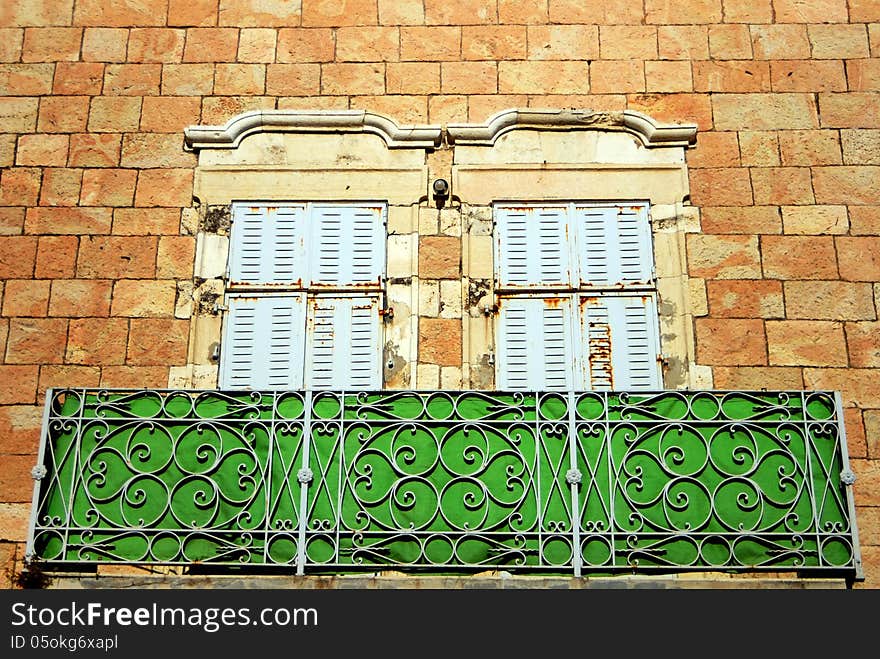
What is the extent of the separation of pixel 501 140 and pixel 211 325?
6.98 feet

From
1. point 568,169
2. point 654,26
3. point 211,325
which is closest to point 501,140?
point 568,169

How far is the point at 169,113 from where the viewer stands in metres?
8.82

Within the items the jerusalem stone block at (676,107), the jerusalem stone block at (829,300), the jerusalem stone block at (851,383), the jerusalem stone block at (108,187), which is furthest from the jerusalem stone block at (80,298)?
the jerusalem stone block at (851,383)

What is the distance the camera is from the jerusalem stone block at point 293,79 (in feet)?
29.0

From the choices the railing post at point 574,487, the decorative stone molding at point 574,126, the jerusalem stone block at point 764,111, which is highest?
the jerusalem stone block at point 764,111

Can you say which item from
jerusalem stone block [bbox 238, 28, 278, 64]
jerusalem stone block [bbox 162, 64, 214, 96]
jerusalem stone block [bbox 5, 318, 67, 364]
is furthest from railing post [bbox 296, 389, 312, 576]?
jerusalem stone block [bbox 238, 28, 278, 64]

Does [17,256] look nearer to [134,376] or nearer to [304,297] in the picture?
[134,376]

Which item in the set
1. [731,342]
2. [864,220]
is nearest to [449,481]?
[731,342]

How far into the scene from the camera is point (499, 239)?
8.40 m

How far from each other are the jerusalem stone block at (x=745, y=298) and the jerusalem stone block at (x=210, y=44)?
11.2 ft

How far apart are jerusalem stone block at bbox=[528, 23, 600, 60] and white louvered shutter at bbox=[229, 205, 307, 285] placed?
173 cm

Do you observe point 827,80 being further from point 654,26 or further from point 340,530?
point 340,530

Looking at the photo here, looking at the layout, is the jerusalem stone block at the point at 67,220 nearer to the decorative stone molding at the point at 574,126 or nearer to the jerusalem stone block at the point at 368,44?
the jerusalem stone block at the point at 368,44

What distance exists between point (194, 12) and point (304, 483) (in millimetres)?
3637
